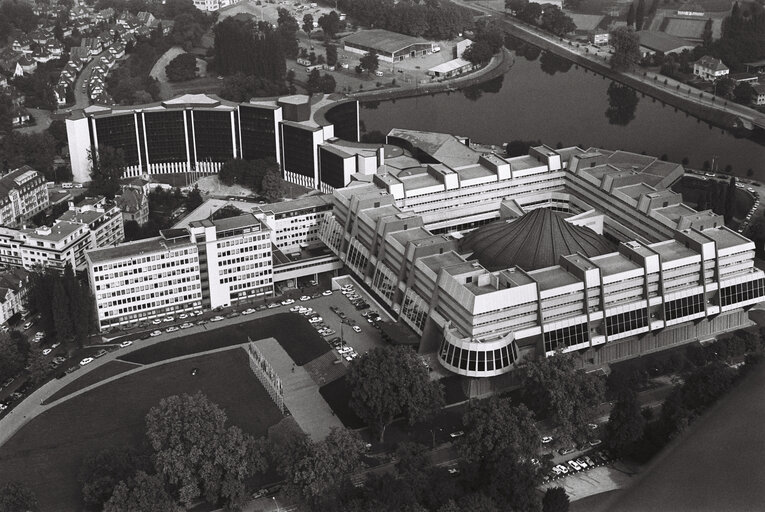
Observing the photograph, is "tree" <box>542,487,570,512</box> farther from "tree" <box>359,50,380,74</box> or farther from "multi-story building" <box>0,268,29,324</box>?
"tree" <box>359,50,380,74</box>

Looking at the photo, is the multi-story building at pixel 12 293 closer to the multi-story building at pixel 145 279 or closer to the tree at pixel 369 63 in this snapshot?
the multi-story building at pixel 145 279

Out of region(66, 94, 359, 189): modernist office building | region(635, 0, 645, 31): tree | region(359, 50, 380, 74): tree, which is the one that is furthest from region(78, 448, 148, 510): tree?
region(635, 0, 645, 31): tree

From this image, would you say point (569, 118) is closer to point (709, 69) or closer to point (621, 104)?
point (621, 104)

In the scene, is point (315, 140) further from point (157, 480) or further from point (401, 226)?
point (157, 480)

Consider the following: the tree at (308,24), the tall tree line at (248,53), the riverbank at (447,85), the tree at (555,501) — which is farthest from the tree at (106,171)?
the tree at (308,24)

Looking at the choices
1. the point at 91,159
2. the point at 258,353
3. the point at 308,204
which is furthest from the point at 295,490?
the point at 91,159
